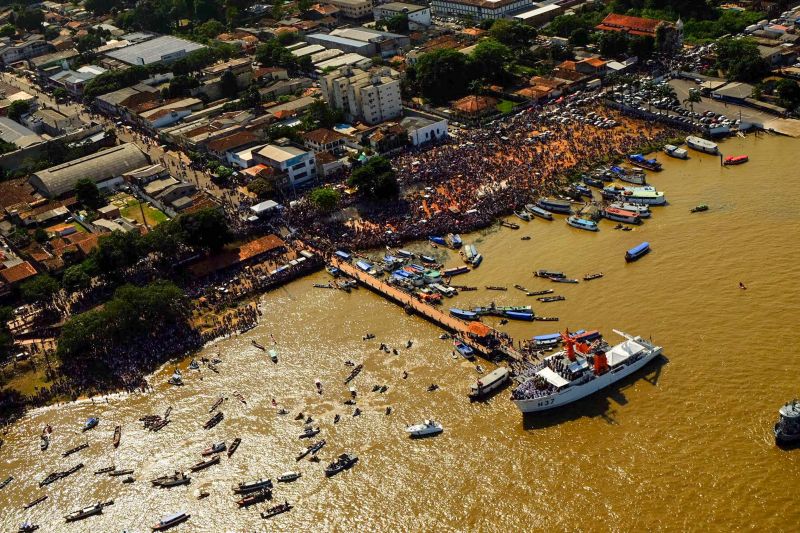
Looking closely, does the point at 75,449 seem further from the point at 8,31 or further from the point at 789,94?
the point at 8,31

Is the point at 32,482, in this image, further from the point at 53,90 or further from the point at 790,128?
the point at 53,90

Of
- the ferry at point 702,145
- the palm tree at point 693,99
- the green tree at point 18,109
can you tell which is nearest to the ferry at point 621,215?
the ferry at point 702,145

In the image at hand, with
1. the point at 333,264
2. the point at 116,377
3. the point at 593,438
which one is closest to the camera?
the point at 593,438

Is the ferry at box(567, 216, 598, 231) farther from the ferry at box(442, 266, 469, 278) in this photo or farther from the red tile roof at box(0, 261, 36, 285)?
the red tile roof at box(0, 261, 36, 285)

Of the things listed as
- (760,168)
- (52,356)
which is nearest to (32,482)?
(52,356)

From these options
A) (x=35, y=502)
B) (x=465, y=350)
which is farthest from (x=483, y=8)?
(x=35, y=502)

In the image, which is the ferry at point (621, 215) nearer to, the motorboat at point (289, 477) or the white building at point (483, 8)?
the motorboat at point (289, 477)

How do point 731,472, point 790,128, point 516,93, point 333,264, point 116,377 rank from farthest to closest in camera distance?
point 516,93 < point 790,128 < point 333,264 < point 116,377 < point 731,472

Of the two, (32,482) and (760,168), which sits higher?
(760,168)
